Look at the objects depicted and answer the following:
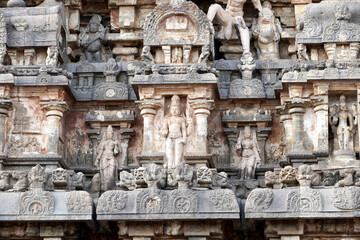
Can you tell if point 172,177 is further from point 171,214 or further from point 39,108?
point 39,108

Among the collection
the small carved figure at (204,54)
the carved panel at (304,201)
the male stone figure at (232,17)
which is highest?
the male stone figure at (232,17)

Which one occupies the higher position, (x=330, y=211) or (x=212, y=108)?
(x=212, y=108)

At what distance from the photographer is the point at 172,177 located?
2403 centimetres

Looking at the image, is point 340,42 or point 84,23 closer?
point 340,42

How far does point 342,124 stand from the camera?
25.5 meters

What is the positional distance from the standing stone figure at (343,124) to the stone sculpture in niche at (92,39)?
564 centimetres

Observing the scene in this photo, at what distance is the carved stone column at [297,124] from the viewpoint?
83.9 feet

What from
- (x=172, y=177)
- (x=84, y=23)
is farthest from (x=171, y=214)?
(x=84, y=23)

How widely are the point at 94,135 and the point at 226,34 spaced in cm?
373

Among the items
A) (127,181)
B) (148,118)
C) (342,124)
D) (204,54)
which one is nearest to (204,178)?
(127,181)

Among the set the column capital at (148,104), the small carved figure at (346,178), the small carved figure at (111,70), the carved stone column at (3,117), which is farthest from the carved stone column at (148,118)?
the small carved figure at (346,178)

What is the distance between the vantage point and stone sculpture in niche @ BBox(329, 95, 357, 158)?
25.4m

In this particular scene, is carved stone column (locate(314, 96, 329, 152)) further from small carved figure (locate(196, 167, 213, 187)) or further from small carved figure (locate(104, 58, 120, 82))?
small carved figure (locate(104, 58, 120, 82))

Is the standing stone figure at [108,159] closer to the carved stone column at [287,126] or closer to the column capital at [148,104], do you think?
the column capital at [148,104]
